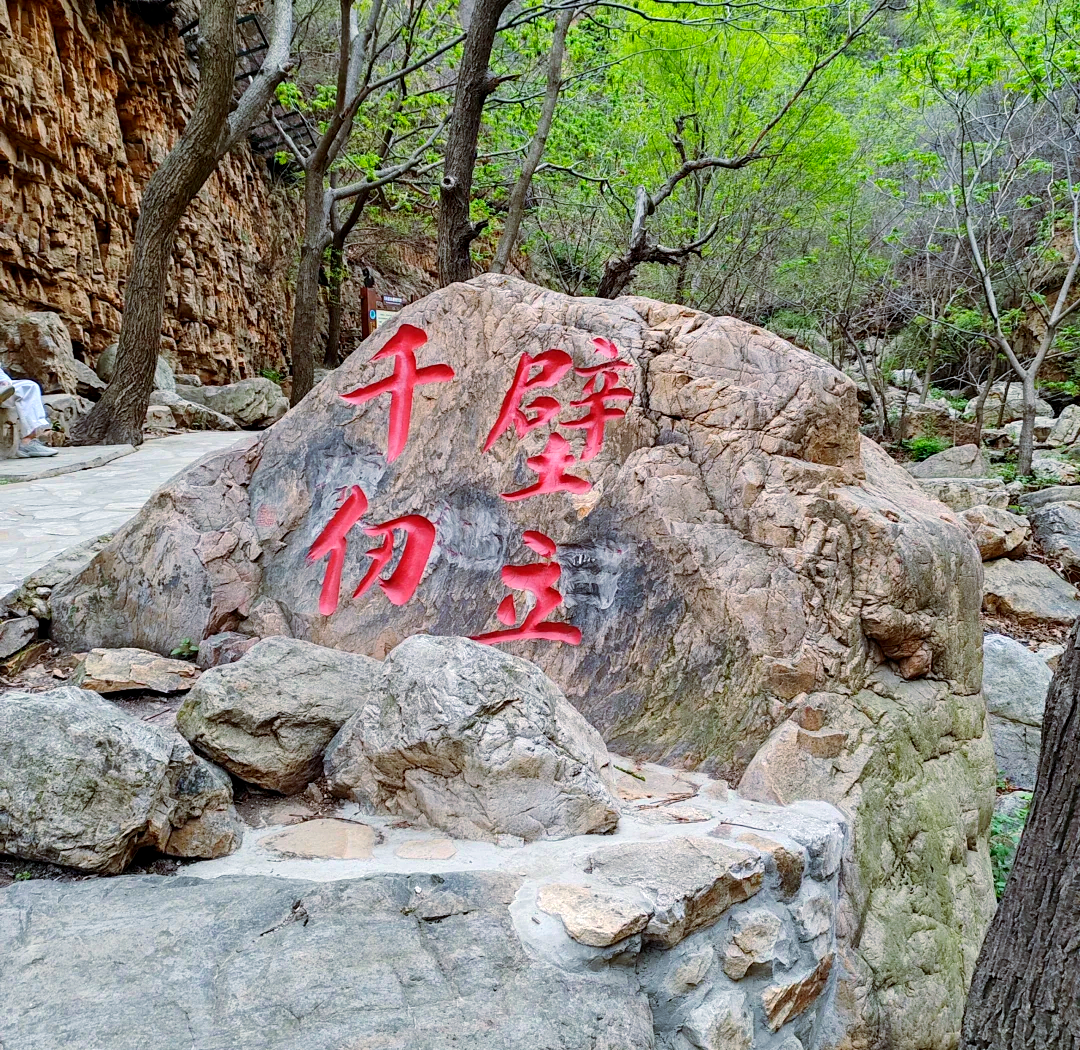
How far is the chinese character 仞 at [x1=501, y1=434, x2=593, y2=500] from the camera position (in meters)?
3.26

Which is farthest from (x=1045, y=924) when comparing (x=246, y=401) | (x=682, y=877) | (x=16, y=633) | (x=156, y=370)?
(x=246, y=401)

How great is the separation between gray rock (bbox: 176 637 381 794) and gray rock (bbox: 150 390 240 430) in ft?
29.6

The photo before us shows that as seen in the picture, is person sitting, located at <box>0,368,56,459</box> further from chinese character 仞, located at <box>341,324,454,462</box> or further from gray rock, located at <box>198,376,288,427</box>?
chinese character 仞, located at <box>341,324,454,462</box>

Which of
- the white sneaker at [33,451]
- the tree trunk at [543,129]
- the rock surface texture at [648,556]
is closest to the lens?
the rock surface texture at [648,556]

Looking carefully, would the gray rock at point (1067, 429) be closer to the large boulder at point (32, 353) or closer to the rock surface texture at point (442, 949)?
the rock surface texture at point (442, 949)

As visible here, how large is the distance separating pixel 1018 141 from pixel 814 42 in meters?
5.19

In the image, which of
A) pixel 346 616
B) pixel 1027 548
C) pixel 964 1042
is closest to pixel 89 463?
pixel 346 616

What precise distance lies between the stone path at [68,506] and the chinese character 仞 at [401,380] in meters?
1.57

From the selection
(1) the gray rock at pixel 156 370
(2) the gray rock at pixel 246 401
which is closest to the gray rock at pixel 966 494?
(2) the gray rock at pixel 246 401

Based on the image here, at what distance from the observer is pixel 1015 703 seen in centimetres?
520

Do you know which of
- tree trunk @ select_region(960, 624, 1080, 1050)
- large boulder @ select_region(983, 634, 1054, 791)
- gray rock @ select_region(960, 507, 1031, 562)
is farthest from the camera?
gray rock @ select_region(960, 507, 1031, 562)

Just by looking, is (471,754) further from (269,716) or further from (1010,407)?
(1010,407)

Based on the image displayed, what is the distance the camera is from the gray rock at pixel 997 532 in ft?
22.3

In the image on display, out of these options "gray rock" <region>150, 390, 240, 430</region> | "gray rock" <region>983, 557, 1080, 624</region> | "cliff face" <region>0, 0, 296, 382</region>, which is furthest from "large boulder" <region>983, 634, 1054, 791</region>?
"cliff face" <region>0, 0, 296, 382</region>
